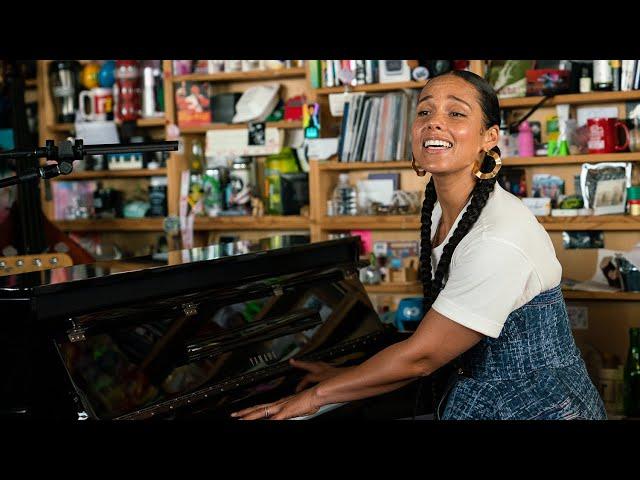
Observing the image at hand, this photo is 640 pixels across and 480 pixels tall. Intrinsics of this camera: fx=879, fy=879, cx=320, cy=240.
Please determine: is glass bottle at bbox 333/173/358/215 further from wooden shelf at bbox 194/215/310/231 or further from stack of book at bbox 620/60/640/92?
stack of book at bbox 620/60/640/92

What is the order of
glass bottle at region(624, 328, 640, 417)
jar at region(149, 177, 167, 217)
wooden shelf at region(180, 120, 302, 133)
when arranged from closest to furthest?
1. glass bottle at region(624, 328, 640, 417)
2. wooden shelf at region(180, 120, 302, 133)
3. jar at region(149, 177, 167, 217)

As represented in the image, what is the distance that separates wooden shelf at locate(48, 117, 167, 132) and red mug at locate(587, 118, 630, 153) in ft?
8.48

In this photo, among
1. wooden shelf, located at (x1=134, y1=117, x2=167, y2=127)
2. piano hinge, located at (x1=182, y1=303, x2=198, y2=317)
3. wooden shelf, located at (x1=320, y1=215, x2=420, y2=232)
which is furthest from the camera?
wooden shelf, located at (x1=134, y1=117, x2=167, y2=127)

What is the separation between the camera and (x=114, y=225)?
5719 millimetres

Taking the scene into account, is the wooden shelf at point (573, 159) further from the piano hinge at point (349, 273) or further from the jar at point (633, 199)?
the piano hinge at point (349, 273)

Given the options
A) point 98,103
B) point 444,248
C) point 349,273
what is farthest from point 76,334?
point 98,103

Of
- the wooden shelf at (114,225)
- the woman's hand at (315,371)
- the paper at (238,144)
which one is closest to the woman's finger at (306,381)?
the woman's hand at (315,371)

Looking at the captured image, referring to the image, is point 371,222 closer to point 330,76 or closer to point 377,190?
point 377,190

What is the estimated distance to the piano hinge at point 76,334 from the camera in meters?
1.79

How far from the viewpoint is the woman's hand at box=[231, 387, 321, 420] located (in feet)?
6.18

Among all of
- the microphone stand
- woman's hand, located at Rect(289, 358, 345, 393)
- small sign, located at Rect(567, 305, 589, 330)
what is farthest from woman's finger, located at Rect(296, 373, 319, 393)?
small sign, located at Rect(567, 305, 589, 330)

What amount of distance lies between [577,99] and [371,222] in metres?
1.28

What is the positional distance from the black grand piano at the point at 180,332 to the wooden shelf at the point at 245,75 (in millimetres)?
2664
